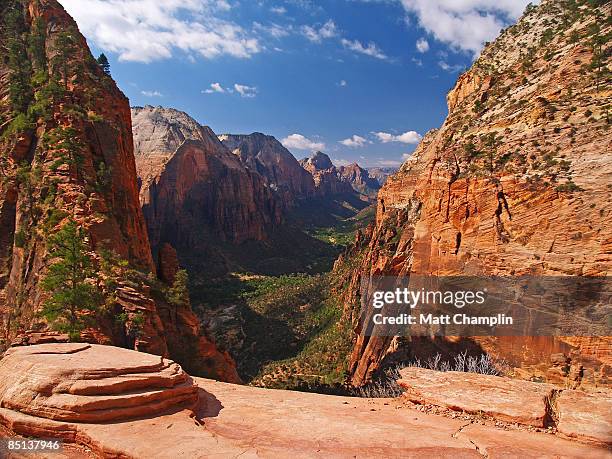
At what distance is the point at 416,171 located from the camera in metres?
51.3

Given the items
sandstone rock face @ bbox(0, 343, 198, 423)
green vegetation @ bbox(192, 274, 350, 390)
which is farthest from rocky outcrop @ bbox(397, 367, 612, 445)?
green vegetation @ bbox(192, 274, 350, 390)

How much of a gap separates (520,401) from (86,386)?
1395 centimetres

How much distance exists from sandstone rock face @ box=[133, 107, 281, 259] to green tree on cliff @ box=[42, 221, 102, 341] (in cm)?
8882

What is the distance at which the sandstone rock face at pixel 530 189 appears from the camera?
21344 millimetres

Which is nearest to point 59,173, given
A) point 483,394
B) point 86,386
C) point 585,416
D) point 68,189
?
point 68,189

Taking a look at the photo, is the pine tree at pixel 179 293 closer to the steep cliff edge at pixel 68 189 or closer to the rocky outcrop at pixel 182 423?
the steep cliff edge at pixel 68 189

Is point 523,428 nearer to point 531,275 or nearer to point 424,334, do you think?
point 531,275

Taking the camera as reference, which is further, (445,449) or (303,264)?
(303,264)

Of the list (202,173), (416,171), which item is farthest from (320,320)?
(202,173)

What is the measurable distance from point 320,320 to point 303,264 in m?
68.0

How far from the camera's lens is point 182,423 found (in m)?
10.8
